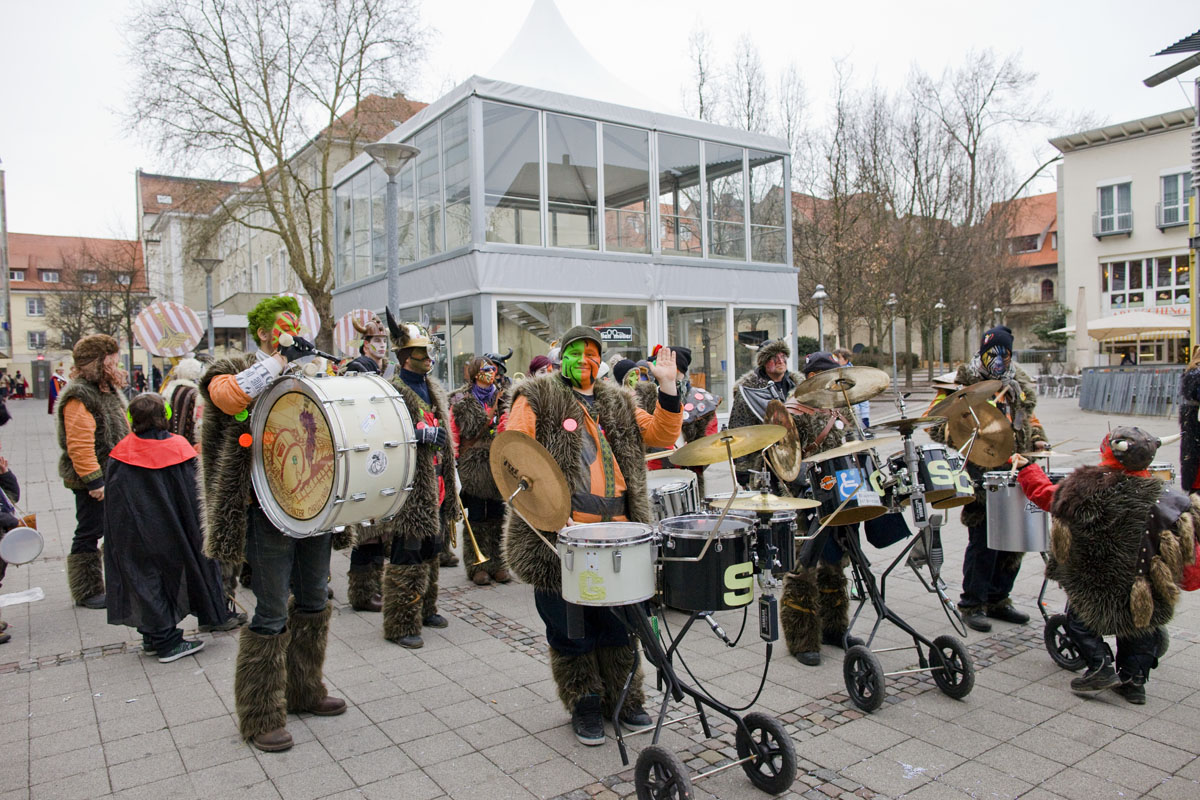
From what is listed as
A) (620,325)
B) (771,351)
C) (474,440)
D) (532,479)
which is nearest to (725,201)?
(620,325)

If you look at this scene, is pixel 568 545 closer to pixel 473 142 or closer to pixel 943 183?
pixel 473 142

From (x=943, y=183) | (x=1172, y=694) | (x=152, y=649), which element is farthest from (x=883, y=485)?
(x=943, y=183)

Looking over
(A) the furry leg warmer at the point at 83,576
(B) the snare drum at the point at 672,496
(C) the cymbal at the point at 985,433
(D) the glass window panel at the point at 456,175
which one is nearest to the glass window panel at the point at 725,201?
(D) the glass window panel at the point at 456,175

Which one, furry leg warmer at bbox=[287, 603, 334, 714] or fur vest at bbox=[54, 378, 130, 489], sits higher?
fur vest at bbox=[54, 378, 130, 489]

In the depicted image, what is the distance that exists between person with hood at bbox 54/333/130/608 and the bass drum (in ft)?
9.97

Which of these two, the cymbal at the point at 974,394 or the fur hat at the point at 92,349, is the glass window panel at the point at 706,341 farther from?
the cymbal at the point at 974,394

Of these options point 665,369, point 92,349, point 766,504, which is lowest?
point 766,504

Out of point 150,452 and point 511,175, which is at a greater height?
point 511,175

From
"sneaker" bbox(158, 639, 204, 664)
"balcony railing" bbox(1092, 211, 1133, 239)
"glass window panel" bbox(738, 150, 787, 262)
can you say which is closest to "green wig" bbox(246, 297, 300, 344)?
"sneaker" bbox(158, 639, 204, 664)

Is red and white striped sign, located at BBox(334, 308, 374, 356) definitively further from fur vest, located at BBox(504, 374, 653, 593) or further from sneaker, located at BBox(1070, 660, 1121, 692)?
sneaker, located at BBox(1070, 660, 1121, 692)

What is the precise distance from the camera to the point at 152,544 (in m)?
4.74

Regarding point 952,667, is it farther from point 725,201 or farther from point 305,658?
point 725,201

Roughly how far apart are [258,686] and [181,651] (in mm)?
1580

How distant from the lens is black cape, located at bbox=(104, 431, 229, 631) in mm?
4703
